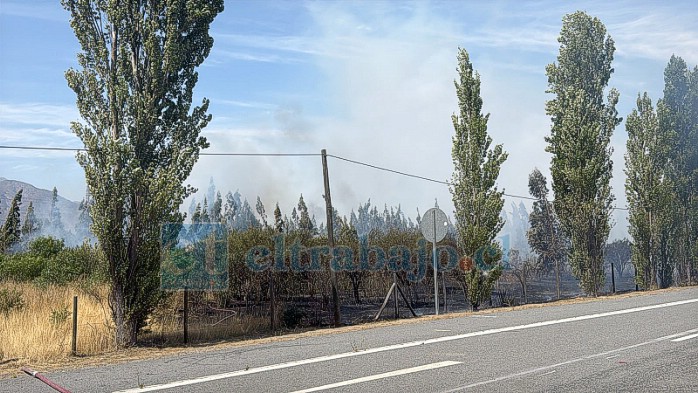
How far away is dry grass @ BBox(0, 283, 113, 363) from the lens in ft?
43.7

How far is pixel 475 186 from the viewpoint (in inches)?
1015

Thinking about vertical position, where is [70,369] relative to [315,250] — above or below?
below

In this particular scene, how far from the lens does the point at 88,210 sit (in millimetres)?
15125

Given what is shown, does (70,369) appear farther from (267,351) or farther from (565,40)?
(565,40)

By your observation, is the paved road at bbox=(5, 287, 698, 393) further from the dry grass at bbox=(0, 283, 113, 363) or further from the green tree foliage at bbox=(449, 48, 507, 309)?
the green tree foliage at bbox=(449, 48, 507, 309)

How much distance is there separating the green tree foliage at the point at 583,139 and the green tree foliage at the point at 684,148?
9.30 meters

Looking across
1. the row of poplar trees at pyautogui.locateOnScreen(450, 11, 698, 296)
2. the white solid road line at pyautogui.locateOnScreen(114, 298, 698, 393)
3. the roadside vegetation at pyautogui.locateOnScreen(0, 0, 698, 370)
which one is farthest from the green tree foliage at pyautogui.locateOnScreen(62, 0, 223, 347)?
the row of poplar trees at pyautogui.locateOnScreen(450, 11, 698, 296)

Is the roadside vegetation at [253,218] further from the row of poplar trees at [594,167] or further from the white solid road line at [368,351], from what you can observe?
the white solid road line at [368,351]

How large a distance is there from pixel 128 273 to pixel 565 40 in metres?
24.9

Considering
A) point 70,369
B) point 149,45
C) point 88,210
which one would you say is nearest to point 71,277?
point 88,210

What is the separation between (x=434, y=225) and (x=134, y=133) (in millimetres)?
9670

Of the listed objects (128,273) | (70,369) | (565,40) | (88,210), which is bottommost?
(70,369)

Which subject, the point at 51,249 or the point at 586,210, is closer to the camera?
the point at 586,210

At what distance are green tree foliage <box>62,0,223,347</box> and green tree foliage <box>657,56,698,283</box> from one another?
31801 millimetres
